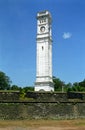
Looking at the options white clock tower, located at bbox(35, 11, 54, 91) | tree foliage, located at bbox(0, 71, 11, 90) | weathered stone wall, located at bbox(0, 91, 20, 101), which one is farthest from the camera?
white clock tower, located at bbox(35, 11, 54, 91)

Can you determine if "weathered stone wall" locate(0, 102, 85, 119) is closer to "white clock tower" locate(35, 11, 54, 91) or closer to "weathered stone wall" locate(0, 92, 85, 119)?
"weathered stone wall" locate(0, 92, 85, 119)

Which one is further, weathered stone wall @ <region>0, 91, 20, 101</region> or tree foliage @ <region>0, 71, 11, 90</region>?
tree foliage @ <region>0, 71, 11, 90</region>

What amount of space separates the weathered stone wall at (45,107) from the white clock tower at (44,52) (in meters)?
45.8

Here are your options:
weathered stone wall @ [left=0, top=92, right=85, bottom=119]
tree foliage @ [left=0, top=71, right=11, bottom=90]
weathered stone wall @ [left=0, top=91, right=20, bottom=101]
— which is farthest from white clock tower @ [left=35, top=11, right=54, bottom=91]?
weathered stone wall @ [left=0, top=91, right=20, bottom=101]

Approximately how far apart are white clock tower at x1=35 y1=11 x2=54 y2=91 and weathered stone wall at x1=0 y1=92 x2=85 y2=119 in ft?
150

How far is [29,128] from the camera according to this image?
9.98 meters

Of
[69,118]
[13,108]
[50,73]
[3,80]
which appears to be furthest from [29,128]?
[50,73]

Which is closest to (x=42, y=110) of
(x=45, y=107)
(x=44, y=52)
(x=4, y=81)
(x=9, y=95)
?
(x=45, y=107)

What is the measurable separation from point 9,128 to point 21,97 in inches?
135

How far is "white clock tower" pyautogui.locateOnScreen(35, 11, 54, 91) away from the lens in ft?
199

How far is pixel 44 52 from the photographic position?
63531 millimetres

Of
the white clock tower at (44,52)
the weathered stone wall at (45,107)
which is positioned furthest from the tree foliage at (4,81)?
the weathered stone wall at (45,107)

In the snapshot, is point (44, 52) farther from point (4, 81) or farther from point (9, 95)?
point (9, 95)

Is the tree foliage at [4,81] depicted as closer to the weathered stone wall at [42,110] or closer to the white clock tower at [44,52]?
the white clock tower at [44,52]
